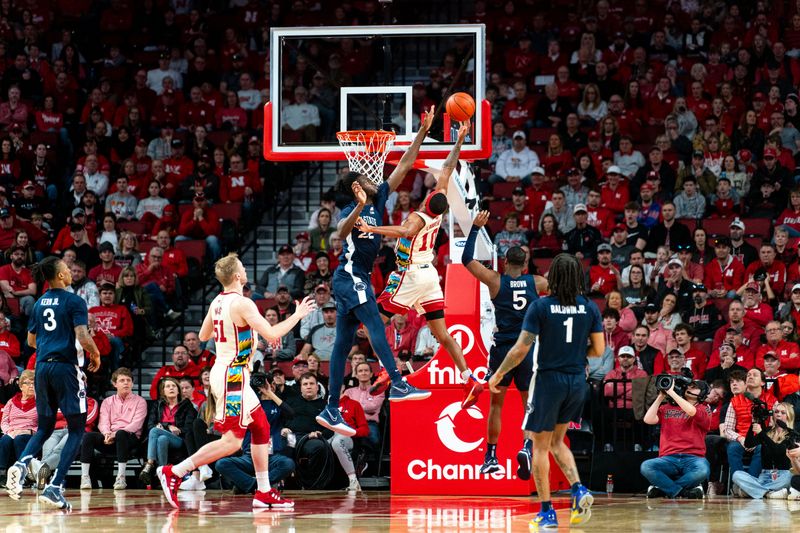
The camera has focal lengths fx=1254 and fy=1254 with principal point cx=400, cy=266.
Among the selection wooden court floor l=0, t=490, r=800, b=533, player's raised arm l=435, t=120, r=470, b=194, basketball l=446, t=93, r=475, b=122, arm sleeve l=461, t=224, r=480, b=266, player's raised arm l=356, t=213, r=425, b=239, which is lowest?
wooden court floor l=0, t=490, r=800, b=533

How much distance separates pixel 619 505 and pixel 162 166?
1146 cm

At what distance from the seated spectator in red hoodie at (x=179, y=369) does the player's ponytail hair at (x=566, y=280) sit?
7517 millimetres

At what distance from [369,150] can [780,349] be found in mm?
6188

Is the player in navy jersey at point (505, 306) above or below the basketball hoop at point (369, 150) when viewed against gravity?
below

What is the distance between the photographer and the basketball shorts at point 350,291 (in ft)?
37.2

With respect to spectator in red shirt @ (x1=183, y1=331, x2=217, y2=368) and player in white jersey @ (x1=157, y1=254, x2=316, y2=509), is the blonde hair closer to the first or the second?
player in white jersey @ (x1=157, y1=254, x2=316, y2=509)

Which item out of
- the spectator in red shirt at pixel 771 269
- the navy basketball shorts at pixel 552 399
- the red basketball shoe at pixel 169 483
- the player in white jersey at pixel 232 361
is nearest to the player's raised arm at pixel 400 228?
the player in white jersey at pixel 232 361

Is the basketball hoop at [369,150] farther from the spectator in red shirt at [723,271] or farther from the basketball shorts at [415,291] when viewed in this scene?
the spectator in red shirt at [723,271]

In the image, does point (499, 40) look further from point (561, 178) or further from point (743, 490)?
point (743, 490)

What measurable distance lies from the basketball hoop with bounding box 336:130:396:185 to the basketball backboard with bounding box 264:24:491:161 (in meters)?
0.49

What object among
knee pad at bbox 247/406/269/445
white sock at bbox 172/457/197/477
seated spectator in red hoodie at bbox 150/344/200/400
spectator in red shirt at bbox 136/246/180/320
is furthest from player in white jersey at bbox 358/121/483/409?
spectator in red shirt at bbox 136/246/180/320

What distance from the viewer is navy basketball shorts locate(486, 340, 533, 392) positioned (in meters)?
12.4

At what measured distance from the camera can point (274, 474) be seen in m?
14.0

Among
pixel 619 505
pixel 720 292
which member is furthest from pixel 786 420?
pixel 720 292
